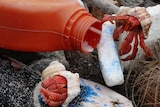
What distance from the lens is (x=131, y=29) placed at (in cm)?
131

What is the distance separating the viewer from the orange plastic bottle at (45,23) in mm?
1206

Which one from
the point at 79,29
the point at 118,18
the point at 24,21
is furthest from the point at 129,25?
the point at 24,21

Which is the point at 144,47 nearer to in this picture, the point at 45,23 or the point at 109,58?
the point at 109,58

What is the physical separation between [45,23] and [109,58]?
0.69 ft

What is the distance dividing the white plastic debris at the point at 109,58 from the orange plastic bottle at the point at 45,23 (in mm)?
93

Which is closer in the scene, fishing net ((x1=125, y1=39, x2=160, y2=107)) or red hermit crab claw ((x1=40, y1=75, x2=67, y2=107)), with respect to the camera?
red hermit crab claw ((x1=40, y1=75, x2=67, y2=107))

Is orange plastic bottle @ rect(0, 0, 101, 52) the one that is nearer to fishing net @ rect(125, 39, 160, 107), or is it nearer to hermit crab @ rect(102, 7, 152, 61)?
hermit crab @ rect(102, 7, 152, 61)

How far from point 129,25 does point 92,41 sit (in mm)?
108

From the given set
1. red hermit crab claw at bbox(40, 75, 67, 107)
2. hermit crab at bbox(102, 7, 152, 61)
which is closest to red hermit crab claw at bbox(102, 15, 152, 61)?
hermit crab at bbox(102, 7, 152, 61)

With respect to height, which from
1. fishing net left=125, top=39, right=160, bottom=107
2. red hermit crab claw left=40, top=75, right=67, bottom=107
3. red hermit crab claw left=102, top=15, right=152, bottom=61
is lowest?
fishing net left=125, top=39, right=160, bottom=107

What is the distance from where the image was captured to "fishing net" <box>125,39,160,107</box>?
1.33 m

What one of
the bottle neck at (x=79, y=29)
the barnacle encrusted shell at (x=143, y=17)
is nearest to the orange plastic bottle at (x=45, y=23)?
the bottle neck at (x=79, y=29)

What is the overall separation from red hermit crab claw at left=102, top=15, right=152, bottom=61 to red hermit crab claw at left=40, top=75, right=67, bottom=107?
0.22 metres

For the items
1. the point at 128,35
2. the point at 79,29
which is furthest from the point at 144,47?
the point at 79,29
